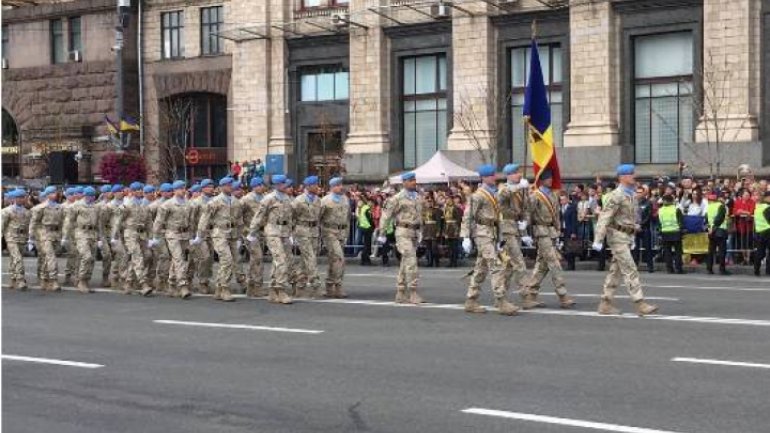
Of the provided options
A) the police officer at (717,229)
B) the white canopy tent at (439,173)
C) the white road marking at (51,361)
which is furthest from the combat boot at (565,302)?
the white canopy tent at (439,173)

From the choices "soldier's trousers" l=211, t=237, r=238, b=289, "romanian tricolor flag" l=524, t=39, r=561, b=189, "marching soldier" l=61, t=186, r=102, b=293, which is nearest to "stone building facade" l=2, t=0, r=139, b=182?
"marching soldier" l=61, t=186, r=102, b=293

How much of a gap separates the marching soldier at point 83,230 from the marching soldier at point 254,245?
12.3 feet

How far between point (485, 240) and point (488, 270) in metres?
0.39

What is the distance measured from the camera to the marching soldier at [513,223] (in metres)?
15.0

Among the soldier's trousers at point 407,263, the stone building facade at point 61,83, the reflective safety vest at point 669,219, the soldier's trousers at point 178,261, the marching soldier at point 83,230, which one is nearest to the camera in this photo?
the soldier's trousers at point 407,263

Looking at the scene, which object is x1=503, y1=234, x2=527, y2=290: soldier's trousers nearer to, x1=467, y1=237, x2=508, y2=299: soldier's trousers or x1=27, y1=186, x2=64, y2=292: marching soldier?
x1=467, y1=237, x2=508, y2=299: soldier's trousers

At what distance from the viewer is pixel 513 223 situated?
601 inches

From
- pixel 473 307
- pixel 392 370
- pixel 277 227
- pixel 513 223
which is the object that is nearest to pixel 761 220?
pixel 513 223

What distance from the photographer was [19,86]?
50.8 metres

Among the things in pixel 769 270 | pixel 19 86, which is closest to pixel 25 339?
pixel 769 270

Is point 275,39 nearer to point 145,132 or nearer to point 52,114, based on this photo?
point 145,132

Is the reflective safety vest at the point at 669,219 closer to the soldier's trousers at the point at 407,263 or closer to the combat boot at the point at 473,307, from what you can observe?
the soldier's trousers at the point at 407,263

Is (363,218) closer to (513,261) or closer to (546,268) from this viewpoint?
(546,268)

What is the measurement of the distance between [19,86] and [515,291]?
38.0m
